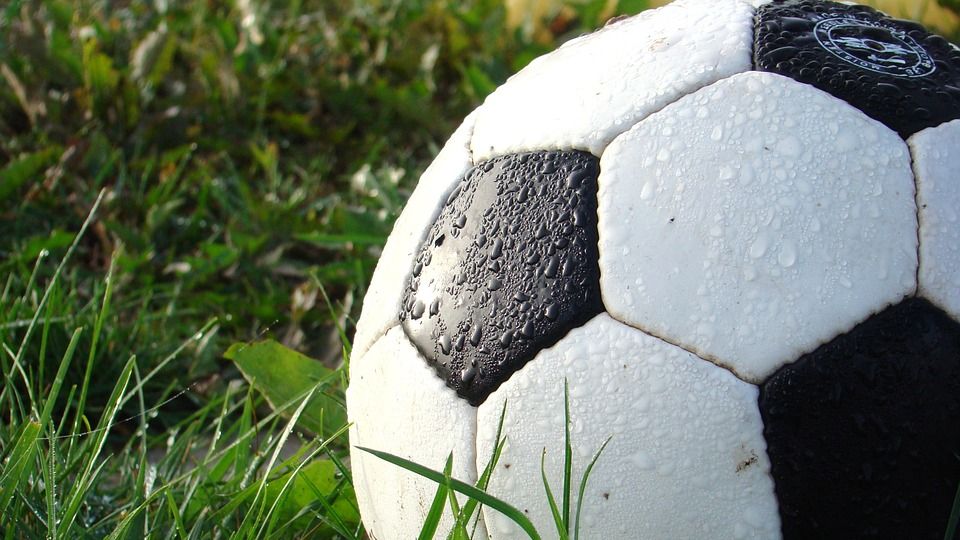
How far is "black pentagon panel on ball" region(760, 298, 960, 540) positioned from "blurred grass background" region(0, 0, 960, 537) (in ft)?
2.85

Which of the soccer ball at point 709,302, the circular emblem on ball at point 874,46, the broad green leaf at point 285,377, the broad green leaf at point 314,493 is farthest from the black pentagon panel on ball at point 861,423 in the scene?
the broad green leaf at point 285,377

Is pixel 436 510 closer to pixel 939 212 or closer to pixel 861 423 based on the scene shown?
pixel 861 423

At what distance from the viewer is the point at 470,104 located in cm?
381

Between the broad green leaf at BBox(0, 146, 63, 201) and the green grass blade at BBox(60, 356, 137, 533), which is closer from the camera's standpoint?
the green grass blade at BBox(60, 356, 137, 533)

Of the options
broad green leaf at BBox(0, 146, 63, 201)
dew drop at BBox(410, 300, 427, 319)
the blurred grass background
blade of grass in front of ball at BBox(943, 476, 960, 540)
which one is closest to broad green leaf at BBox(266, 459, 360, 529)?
the blurred grass background

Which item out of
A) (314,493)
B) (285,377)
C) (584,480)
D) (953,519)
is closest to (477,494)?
(584,480)

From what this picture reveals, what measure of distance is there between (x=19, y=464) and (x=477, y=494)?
79cm

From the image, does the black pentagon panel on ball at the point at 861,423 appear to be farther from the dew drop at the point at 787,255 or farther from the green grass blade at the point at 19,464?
the green grass blade at the point at 19,464

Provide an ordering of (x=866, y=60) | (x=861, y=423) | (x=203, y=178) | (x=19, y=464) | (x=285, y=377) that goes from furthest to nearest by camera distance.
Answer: (x=203, y=178), (x=285, y=377), (x=19, y=464), (x=866, y=60), (x=861, y=423)

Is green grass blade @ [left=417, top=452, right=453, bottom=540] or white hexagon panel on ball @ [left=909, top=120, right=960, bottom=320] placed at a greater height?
white hexagon panel on ball @ [left=909, top=120, right=960, bottom=320]

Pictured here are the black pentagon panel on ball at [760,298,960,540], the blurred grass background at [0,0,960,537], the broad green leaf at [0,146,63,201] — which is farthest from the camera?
the broad green leaf at [0,146,63,201]

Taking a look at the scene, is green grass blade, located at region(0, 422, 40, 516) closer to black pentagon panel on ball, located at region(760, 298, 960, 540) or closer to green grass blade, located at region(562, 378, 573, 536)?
green grass blade, located at region(562, 378, 573, 536)

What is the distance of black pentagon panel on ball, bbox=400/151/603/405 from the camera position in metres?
1.45

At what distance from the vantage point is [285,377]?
2158mm
